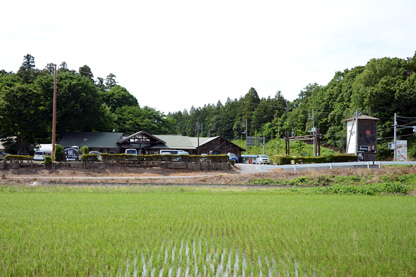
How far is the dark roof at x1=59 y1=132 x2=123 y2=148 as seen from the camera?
153 feet

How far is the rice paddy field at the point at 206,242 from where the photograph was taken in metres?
5.76

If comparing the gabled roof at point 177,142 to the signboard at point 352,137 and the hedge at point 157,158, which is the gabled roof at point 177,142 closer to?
the hedge at point 157,158

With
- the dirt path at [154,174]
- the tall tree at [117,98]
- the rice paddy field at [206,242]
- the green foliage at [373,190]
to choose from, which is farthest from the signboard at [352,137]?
the tall tree at [117,98]

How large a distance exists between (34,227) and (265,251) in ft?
19.2

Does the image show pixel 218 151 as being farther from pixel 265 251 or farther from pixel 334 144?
pixel 265 251

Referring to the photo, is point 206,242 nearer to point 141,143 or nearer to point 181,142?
point 141,143

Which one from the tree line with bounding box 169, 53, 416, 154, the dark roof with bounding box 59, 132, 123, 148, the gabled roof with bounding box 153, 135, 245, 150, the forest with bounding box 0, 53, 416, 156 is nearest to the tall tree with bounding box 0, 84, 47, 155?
the forest with bounding box 0, 53, 416, 156

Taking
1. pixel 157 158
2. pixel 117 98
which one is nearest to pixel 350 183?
pixel 157 158

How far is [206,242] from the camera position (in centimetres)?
764

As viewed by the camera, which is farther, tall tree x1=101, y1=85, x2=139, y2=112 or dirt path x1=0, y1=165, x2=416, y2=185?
tall tree x1=101, y1=85, x2=139, y2=112

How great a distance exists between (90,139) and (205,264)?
148 feet

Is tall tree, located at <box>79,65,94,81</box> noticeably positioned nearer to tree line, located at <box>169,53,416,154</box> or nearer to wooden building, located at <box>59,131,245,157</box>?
tree line, located at <box>169,53,416,154</box>

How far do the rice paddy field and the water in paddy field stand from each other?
2cm

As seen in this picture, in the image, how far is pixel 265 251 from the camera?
22.4 ft
